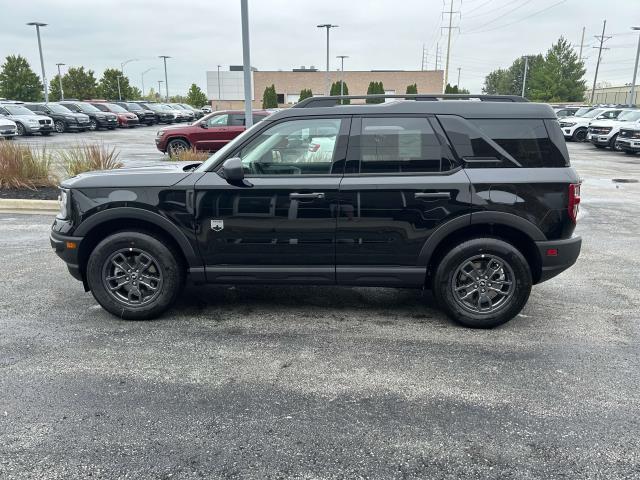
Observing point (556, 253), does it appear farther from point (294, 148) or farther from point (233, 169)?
point (233, 169)

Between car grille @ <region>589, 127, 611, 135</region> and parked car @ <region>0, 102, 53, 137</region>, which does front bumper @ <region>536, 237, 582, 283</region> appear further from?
parked car @ <region>0, 102, 53, 137</region>

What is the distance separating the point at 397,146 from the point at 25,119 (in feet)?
86.8

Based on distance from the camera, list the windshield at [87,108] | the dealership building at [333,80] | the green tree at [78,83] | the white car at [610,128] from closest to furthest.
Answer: the white car at [610,128] → the windshield at [87,108] → the green tree at [78,83] → the dealership building at [333,80]

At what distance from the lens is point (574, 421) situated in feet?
10.3

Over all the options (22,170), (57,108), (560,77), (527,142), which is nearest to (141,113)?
(57,108)

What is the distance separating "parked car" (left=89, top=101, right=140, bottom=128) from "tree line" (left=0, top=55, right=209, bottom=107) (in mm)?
15665

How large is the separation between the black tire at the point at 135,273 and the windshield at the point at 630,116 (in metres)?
23.7

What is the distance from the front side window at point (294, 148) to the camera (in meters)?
4.42

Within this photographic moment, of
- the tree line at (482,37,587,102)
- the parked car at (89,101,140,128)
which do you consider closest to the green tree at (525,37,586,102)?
the tree line at (482,37,587,102)

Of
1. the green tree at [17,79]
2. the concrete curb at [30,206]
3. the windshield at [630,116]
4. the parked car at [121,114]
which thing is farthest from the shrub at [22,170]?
the green tree at [17,79]

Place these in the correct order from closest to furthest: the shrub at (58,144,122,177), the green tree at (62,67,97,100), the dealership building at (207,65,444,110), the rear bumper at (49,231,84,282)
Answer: the rear bumper at (49,231,84,282) < the shrub at (58,144,122,177) < the green tree at (62,67,97,100) < the dealership building at (207,65,444,110)

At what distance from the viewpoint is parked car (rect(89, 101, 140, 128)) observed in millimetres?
35000

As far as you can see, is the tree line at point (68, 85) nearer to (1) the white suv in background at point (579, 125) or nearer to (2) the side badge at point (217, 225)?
(1) the white suv in background at point (579, 125)

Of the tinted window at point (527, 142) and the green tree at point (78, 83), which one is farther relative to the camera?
the green tree at point (78, 83)
